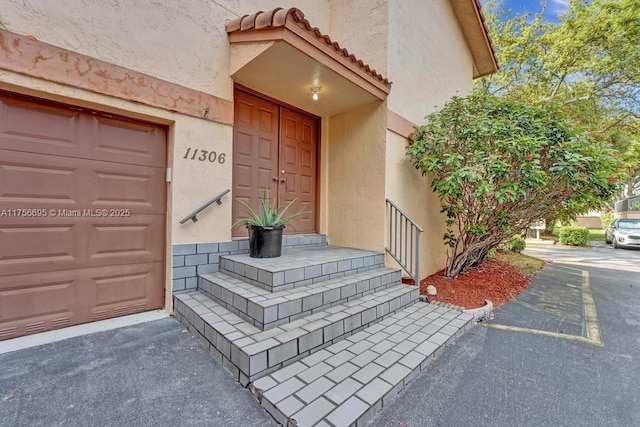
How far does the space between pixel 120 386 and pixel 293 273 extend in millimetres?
1560

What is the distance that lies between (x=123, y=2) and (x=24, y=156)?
1.73 meters

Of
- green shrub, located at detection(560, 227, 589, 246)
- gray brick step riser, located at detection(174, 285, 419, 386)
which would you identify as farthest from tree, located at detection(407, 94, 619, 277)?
green shrub, located at detection(560, 227, 589, 246)

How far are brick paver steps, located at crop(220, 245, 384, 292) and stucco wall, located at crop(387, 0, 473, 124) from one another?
2486 millimetres

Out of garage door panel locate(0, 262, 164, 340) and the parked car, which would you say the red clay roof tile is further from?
the parked car

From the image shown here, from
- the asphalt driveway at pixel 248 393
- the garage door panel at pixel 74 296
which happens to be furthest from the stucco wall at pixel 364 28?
the garage door panel at pixel 74 296

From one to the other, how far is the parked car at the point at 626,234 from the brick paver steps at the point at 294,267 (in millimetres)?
14966

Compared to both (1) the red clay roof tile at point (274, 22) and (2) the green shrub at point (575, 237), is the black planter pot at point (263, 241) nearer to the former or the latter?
(1) the red clay roof tile at point (274, 22)

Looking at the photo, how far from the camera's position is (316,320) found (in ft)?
8.38

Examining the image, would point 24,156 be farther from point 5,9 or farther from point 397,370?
point 397,370

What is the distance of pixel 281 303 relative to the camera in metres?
2.42

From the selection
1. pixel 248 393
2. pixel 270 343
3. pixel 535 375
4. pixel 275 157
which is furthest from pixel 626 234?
pixel 248 393

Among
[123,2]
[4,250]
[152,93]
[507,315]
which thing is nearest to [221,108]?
[152,93]

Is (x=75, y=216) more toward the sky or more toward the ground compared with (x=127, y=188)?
more toward the ground

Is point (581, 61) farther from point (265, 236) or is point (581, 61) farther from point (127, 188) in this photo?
point (127, 188)
